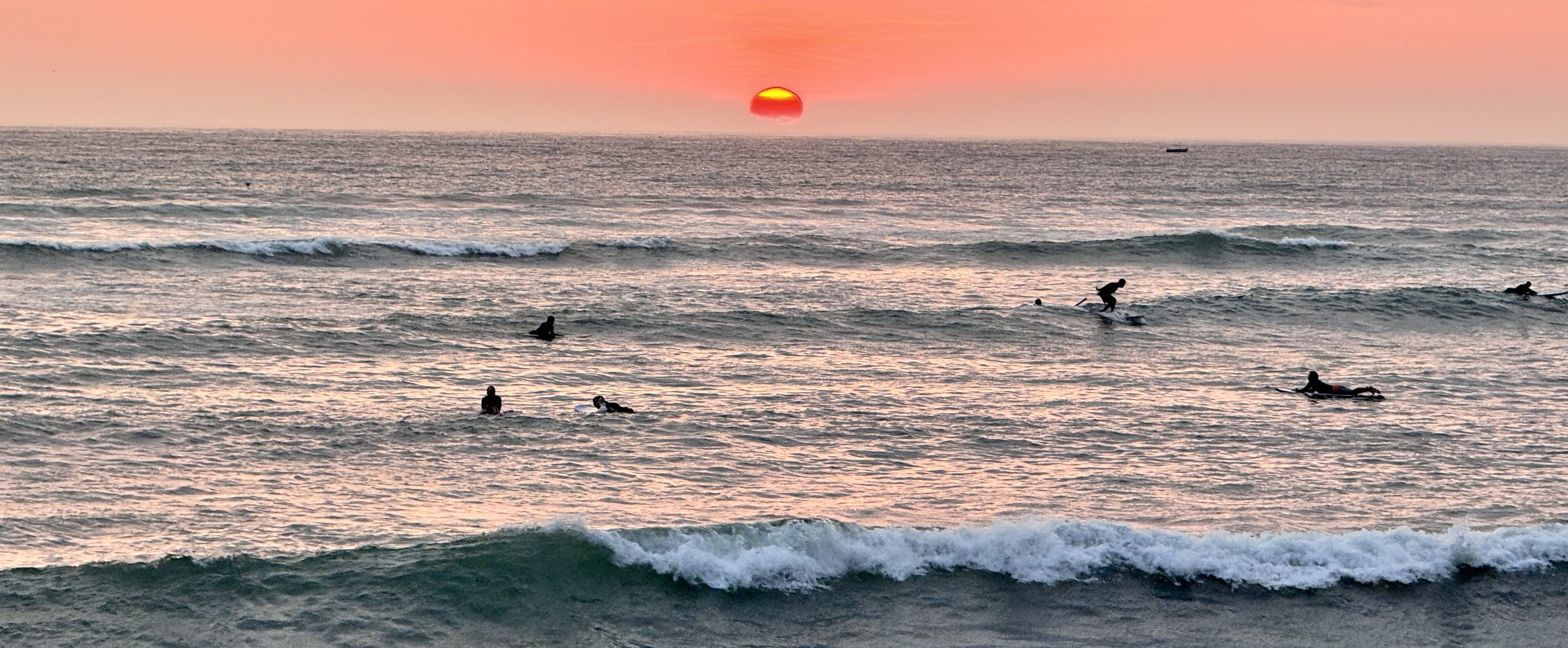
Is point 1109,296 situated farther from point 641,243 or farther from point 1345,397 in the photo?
point 641,243

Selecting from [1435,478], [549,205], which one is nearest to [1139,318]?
[1435,478]

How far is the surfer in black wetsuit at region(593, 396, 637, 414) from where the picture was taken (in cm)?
2011

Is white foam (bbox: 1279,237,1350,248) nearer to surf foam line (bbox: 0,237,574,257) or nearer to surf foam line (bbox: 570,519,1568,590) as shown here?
surf foam line (bbox: 0,237,574,257)

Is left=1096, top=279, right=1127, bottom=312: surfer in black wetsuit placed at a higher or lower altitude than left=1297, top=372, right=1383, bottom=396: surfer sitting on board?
higher

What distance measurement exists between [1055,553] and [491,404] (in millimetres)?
9650

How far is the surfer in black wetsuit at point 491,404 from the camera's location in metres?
19.9

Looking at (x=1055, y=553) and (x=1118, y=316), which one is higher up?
→ (x=1118, y=316)

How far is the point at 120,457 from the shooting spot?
1684 cm

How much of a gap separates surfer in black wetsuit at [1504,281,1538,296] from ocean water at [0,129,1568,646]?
226mm

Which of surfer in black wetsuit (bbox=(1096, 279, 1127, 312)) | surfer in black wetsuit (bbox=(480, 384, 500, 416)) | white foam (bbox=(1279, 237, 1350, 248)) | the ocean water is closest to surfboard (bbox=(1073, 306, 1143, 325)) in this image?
surfer in black wetsuit (bbox=(1096, 279, 1127, 312))

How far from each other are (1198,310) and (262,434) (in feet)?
73.7

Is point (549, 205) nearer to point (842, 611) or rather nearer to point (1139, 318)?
point (1139, 318)

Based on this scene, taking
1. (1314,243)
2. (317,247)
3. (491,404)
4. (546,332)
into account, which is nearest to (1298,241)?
(1314,243)

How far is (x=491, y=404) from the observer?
19.9m
